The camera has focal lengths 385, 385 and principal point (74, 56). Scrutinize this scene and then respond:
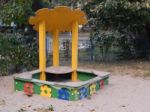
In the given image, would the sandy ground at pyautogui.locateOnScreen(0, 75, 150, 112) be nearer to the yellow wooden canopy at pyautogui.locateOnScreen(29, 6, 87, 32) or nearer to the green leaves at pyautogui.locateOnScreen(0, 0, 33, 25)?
the yellow wooden canopy at pyautogui.locateOnScreen(29, 6, 87, 32)

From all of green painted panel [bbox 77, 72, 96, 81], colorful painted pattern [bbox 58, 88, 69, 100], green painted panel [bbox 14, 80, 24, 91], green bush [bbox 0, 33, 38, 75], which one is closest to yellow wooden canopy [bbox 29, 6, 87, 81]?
green painted panel [bbox 77, 72, 96, 81]

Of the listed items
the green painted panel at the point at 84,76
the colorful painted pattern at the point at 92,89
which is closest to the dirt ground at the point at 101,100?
the colorful painted pattern at the point at 92,89

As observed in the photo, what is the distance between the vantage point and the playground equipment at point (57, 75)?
8.56 metres

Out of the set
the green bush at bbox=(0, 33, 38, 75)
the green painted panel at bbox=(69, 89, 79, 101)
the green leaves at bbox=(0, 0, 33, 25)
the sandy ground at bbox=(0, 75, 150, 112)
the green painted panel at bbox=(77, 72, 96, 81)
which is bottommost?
the sandy ground at bbox=(0, 75, 150, 112)

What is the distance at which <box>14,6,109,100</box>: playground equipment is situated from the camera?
337 inches

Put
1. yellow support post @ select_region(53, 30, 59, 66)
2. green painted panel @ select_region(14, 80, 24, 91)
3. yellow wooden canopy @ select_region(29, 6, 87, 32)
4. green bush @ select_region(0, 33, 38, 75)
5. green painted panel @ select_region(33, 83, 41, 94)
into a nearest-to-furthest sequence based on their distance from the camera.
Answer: green painted panel @ select_region(33, 83, 41, 94) → green painted panel @ select_region(14, 80, 24, 91) → yellow wooden canopy @ select_region(29, 6, 87, 32) → yellow support post @ select_region(53, 30, 59, 66) → green bush @ select_region(0, 33, 38, 75)

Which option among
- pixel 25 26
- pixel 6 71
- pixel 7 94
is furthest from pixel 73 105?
→ pixel 25 26

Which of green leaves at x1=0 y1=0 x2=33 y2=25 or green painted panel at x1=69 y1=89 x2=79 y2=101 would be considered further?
green leaves at x1=0 y1=0 x2=33 y2=25

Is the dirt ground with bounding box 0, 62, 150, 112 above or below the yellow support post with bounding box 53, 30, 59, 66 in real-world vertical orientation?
below

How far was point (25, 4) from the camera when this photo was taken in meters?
11.8

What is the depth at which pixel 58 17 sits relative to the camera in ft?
32.6

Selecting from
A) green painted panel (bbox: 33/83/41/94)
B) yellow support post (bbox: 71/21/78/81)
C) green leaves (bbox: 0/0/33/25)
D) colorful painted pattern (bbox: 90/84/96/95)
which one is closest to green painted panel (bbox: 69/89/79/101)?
colorful painted pattern (bbox: 90/84/96/95)

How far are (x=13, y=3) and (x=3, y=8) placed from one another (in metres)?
0.47

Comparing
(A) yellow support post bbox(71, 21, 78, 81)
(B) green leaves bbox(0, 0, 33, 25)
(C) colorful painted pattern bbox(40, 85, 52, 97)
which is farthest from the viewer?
(B) green leaves bbox(0, 0, 33, 25)
